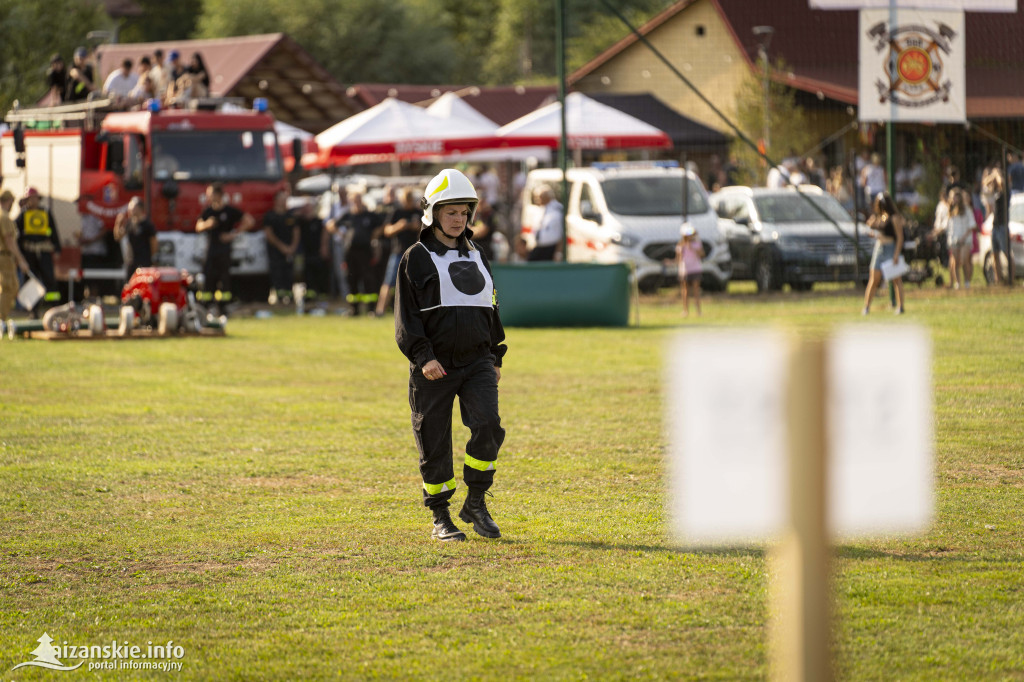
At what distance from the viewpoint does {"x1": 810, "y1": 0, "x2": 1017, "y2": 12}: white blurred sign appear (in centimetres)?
2270

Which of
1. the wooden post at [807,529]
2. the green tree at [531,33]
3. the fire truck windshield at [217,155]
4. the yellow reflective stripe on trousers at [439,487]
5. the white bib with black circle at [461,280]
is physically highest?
the green tree at [531,33]

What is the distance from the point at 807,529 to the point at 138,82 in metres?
25.5

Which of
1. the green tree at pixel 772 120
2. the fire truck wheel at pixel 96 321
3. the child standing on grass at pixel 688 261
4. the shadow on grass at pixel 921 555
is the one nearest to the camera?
the shadow on grass at pixel 921 555

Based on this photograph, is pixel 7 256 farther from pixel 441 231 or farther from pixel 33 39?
pixel 33 39

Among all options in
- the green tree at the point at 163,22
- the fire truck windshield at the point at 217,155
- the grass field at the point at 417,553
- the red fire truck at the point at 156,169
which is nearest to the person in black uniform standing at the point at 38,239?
the red fire truck at the point at 156,169

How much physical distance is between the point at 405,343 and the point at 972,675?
3214 mm

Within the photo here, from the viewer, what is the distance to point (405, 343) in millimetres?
7297

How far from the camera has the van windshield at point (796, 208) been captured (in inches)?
977

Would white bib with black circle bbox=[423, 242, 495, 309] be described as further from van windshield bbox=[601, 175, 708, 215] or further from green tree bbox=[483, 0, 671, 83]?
green tree bbox=[483, 0, 671, 83]

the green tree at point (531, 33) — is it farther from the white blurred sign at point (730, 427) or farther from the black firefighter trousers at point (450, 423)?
the white blurred sign at point (730, 427)

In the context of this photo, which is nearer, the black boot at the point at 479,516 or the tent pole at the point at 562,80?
the black boot at the point at 479,516

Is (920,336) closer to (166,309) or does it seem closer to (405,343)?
(405,343)

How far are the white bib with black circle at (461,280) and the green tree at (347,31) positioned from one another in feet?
205

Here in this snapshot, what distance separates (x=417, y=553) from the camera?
7195 millimetres
